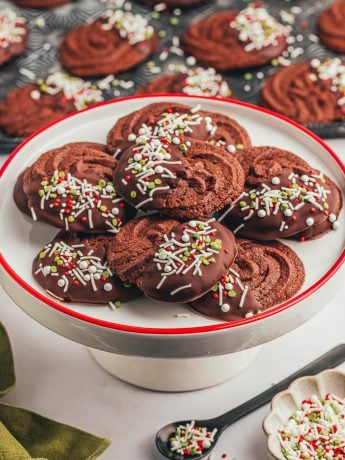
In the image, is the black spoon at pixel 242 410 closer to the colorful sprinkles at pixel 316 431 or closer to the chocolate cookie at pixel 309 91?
the colorful sprinkles at pixel 316 431

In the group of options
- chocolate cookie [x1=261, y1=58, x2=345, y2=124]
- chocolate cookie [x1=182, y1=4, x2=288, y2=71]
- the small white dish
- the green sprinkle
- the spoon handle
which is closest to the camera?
the small white dish

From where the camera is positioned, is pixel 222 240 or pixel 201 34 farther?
pixel 201 34

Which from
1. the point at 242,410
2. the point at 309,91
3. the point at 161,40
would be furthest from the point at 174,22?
the point at 242,410

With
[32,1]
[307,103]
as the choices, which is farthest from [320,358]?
[32,1]

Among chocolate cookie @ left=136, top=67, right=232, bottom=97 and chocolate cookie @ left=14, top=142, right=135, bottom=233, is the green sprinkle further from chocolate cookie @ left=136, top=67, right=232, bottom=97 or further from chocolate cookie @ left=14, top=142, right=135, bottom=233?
chocolate cookie @ left=14, top=142, right=135, bottom=233

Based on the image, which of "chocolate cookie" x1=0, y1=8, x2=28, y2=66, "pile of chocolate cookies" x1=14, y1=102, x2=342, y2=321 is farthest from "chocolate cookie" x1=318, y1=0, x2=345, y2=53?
"pile of chocolate cookies" x1=14, y1=102, x2=342, y2=321

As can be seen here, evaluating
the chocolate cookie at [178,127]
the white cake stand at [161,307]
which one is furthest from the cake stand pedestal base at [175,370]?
the chocolate cookie at [178,127]

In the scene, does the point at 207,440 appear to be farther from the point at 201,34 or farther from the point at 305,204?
the point at 201,34
